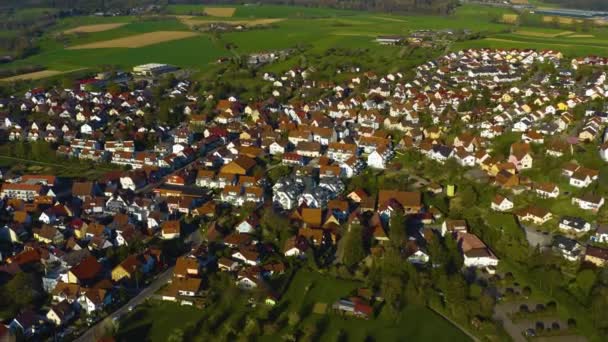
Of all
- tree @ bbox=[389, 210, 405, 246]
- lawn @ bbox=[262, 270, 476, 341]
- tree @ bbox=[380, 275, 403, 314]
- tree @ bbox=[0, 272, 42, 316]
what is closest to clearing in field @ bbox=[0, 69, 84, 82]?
tree @ bbox=[0, 272, 42, 316]

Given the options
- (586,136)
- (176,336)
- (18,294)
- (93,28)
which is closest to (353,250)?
(176,336)

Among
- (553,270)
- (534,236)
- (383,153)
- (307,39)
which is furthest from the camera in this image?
(307,39)

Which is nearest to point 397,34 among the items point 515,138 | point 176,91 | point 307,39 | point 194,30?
point 307,39

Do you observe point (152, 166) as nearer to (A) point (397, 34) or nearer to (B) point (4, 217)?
(B) point (4, 217)

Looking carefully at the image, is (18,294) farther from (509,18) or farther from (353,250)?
(509,18)

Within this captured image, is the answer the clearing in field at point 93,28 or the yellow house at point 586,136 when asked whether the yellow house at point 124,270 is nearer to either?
the yellow house at point 586,136

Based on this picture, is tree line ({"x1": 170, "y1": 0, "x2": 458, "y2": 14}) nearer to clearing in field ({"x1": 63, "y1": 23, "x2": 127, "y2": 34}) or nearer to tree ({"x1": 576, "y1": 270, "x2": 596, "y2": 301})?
clearing in field ({"x1": 63, "y1": 23, "x2": 127, "y2": 34})
